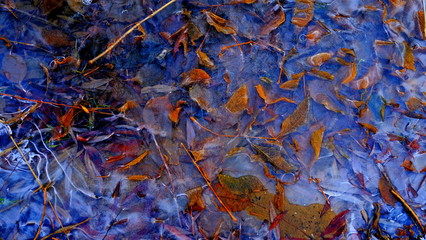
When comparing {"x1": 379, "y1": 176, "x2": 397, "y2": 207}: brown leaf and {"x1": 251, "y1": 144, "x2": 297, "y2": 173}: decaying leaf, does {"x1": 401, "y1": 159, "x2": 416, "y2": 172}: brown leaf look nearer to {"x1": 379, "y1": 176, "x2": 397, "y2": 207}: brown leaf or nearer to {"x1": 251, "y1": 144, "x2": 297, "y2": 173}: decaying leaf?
{"x1": 379, "y1": 176, "x2": 397, "y2": 207}: brown leaf

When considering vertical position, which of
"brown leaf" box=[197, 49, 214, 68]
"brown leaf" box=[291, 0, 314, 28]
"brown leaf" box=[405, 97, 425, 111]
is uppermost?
"brown leaf" box=[291, 0, 314, 28]

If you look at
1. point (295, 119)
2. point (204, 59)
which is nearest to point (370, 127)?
point (295, 119)

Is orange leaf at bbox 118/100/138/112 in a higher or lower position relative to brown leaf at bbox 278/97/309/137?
higher

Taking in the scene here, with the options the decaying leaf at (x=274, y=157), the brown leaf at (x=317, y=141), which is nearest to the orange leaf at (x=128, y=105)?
the decaying leaf at (x=274, y=157)

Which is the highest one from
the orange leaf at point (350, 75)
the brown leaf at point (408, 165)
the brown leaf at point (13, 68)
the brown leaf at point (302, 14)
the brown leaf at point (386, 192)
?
the brown leaf at point (302, 14)

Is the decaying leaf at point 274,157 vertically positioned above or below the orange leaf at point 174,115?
below

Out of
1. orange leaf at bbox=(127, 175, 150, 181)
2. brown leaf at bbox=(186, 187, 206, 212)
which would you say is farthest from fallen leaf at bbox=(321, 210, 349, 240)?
orange leaf at bbox=(127, 175, 150, 181)

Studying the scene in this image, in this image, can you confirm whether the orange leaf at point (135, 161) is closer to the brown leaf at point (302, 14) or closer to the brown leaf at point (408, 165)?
the brown leaf at point (302, 14)

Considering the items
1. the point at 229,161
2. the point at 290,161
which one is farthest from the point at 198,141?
the point at 290,161
